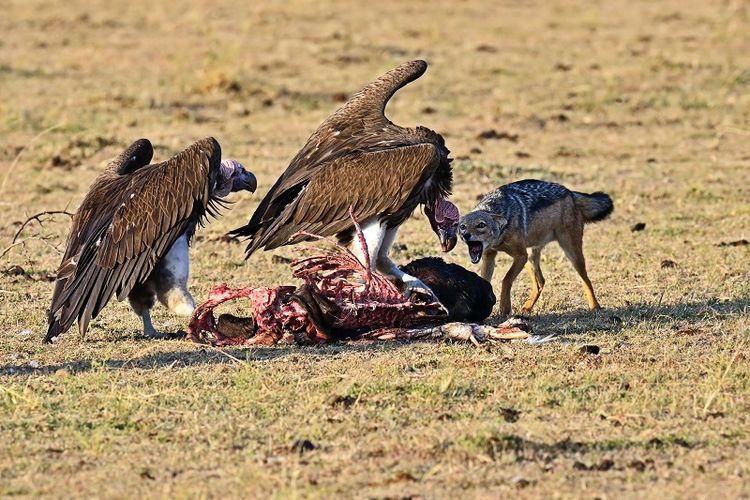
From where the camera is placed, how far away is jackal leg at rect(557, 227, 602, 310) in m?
8.18

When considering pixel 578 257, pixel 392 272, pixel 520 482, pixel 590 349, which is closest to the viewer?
pixel 520 482

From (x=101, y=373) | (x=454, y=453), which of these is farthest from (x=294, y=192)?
(x=454, y=453)

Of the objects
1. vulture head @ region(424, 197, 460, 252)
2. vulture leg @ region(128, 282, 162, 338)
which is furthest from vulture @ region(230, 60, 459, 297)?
vulture leg @ region(128, 282, 162, 338)

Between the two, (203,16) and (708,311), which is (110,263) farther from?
(203,16)

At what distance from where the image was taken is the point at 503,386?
623cm

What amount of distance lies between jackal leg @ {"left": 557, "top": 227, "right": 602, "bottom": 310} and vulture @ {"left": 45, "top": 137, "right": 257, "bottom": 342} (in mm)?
2234

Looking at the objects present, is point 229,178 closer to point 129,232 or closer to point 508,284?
A: point 129,232

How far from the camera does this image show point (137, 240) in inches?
280

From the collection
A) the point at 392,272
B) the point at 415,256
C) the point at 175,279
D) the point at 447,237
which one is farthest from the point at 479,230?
the point at 415,256

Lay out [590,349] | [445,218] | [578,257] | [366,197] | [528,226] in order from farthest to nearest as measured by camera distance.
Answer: [578,257] → [528,226] → [445,218] → [366,197] → [590,349]

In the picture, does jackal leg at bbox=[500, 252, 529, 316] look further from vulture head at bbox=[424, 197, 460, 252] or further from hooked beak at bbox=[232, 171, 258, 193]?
hooked beak at bbox=[232, 171, 258, 193]

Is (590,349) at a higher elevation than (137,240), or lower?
lower

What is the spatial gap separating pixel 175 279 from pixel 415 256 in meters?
2.80

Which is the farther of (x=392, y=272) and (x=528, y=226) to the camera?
(x=528, y=226)
